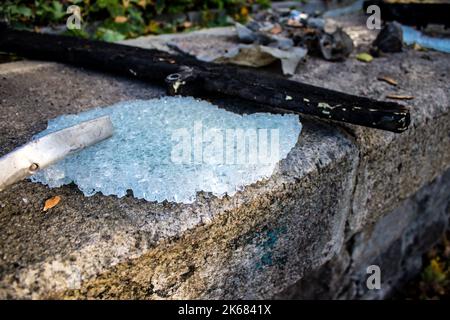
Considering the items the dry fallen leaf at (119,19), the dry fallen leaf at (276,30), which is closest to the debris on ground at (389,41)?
the dry fallen leaf at (276,30)

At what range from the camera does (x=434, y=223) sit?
2.43 metres

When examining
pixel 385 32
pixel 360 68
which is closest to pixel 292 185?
pixel 360 68

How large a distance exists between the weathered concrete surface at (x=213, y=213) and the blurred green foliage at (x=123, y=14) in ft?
3.43

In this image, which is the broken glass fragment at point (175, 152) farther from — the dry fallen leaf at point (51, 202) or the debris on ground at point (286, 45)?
the debris on ground at point (286, 45)

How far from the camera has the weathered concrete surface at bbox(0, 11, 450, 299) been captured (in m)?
0.80

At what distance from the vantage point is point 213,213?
3.04 ft

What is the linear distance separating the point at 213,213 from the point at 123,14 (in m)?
2.52

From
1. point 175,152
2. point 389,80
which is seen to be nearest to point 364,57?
point 389,80

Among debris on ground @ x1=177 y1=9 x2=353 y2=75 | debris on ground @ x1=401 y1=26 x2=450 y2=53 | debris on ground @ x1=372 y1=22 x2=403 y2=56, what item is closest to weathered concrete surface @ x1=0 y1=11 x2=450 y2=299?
debris on ground @ x1=177 y1=9 x2=353 y2=75

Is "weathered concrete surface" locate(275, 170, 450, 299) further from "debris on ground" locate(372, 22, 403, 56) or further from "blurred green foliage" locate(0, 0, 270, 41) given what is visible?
"blurred green foliage" locate(0, 0, 270, 41)

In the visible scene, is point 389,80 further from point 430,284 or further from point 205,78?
point 430,284

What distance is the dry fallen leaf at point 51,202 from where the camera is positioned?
35.5 inches

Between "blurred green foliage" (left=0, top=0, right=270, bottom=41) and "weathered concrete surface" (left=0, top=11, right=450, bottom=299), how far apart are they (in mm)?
1045

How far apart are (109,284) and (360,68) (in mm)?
1622
